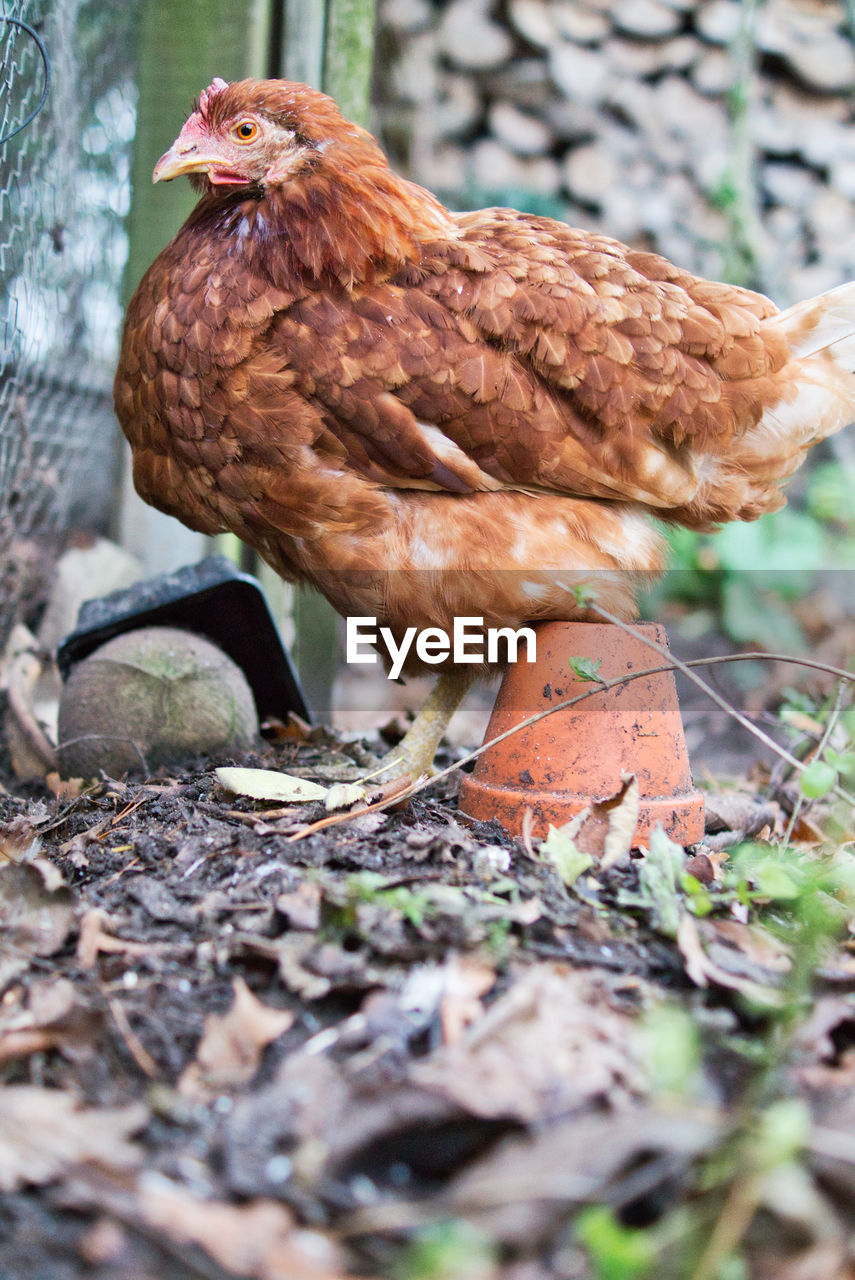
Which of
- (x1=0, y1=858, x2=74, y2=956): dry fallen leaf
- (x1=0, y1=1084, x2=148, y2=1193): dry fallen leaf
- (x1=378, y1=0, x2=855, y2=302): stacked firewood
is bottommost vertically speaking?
(x1=0, y1=858, x2=74, y2=956): dry fallen leaf

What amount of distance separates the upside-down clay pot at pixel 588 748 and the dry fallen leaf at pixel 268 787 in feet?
1.12

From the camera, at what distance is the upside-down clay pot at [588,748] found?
1804 mm

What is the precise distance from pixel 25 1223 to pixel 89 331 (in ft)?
9.27

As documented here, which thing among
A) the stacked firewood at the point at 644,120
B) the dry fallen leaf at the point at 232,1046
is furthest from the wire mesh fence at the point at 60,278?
the stacked firewood at the point at 644,120

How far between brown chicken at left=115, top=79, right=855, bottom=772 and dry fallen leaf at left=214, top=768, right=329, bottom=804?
0.41m

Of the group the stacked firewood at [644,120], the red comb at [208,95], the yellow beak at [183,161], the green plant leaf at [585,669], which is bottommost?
the green plant leaf at [585,669]

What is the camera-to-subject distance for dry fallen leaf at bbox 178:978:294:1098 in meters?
1.00

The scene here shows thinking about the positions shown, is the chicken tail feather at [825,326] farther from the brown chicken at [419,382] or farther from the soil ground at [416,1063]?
the soil ground at [416,1063]

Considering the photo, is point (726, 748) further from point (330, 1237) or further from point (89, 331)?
point (330, 1237)

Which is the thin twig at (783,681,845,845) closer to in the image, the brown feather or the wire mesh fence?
the brown feather

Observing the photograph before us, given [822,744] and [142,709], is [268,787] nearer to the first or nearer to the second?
[142,709]

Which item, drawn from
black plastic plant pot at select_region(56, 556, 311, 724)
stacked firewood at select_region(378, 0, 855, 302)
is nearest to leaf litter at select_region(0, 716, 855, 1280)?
black plastic plant pot at select_region(56, 556, 311, 724)

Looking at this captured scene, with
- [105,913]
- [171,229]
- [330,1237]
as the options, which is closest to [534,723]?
[105,913]

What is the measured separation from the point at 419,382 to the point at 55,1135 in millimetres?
1345
